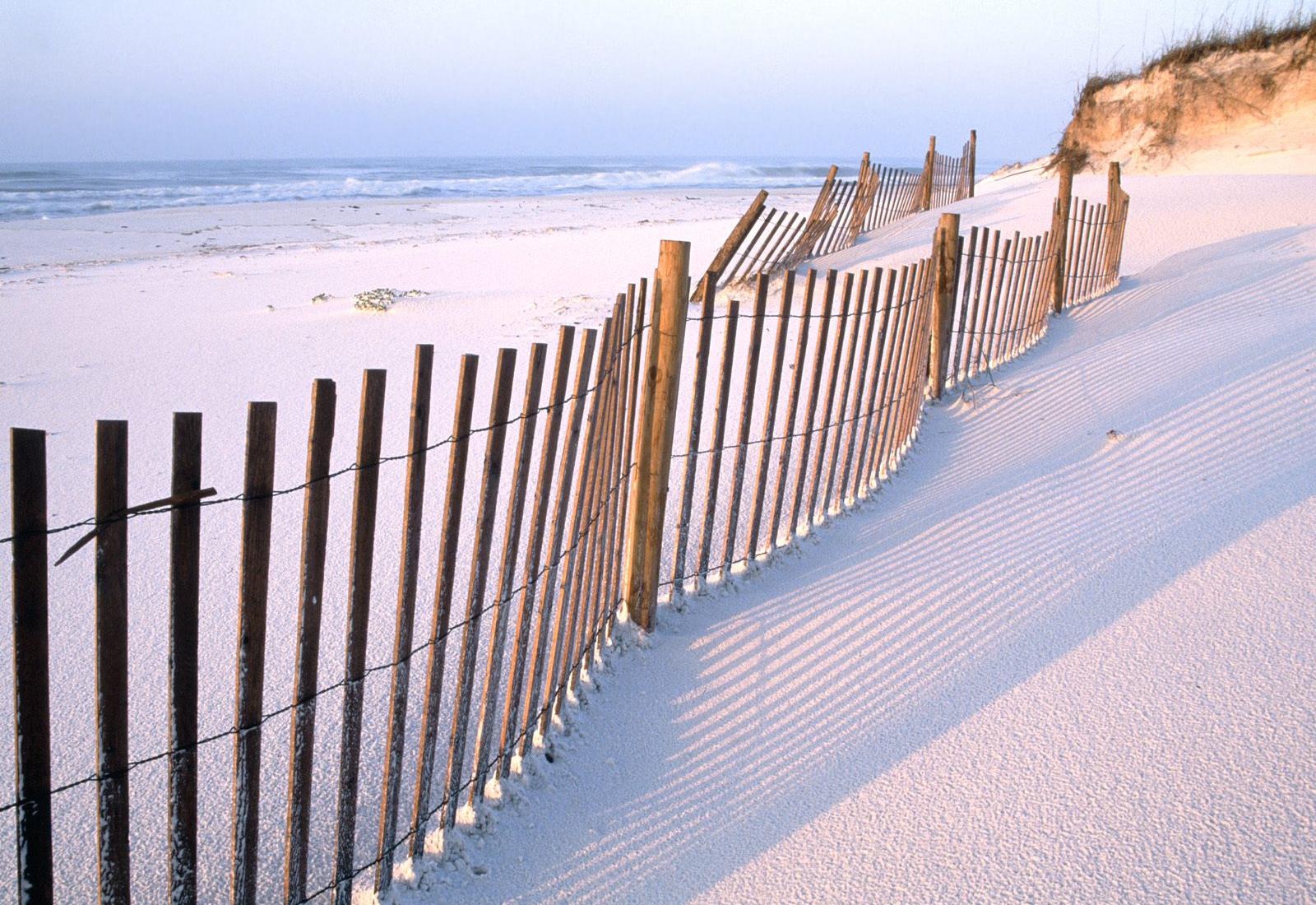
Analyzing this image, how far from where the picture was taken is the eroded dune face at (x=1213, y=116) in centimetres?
1697

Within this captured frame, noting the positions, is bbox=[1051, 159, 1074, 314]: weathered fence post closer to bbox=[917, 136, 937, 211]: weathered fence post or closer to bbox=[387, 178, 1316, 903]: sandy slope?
bbox=[387, 178, 1316, 903]: sandy slope

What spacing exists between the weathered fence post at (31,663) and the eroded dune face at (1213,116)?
1874cm

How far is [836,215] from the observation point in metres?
10.8

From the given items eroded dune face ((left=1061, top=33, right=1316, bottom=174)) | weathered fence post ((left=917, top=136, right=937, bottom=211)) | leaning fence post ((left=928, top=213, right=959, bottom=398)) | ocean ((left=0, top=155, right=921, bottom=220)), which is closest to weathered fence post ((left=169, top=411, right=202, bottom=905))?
leaning fence post ((left=928, top=213, right=959, bottom=398))

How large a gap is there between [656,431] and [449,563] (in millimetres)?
1152

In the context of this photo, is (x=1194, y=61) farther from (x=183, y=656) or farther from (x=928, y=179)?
(x=183, y=656)

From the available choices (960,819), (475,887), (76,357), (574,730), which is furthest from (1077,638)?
(76,357)

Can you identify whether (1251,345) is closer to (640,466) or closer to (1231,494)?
(1231,494)

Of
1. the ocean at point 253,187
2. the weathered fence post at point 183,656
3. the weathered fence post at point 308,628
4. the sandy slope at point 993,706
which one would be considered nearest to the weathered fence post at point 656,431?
the sandy slope at point 993,706

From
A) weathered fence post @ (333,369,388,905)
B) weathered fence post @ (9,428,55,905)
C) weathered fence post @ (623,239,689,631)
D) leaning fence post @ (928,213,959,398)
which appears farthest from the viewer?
leaning fence post @ (928,213,959,398)

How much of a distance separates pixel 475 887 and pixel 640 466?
4.66 feet

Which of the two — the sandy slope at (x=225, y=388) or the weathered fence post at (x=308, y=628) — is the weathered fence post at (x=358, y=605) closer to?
the weathered fence post at (x=308, y=628)

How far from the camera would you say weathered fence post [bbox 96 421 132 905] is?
1.39 m

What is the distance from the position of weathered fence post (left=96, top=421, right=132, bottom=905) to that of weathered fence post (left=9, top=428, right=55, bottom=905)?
0.08 m
